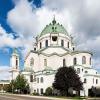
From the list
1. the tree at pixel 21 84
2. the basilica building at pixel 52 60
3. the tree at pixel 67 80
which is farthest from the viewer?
the tree at pixel 21 84

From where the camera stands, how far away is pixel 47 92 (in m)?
86.1

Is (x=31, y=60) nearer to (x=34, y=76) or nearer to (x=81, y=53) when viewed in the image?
(x=34, y=76)

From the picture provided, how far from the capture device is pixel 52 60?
332 feet

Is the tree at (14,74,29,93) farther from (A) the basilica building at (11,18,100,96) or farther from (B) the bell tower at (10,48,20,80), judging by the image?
(B) the bell tower at (10,48,20,80)

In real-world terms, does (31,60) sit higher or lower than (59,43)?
lower

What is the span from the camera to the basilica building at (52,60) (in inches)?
3622

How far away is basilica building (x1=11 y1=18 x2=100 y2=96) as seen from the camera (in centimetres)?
9200

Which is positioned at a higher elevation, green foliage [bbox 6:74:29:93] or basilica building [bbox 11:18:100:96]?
basilica building [bbox 11:18:100:96]

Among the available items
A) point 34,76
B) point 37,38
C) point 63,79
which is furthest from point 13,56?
point 63,79

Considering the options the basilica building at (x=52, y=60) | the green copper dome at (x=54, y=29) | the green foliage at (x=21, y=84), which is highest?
the green copper dome at (x=54, y=29)

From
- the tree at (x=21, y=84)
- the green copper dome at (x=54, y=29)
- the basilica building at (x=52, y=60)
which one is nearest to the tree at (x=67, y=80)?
the basilica building at (x=52, y=60)

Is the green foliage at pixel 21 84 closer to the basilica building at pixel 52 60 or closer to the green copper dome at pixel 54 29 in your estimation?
the basilica building at pixel 52 60

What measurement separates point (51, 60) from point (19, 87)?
15291 mm

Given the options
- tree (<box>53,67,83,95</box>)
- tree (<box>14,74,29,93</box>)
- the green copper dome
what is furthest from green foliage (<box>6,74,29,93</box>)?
the green copper dome
